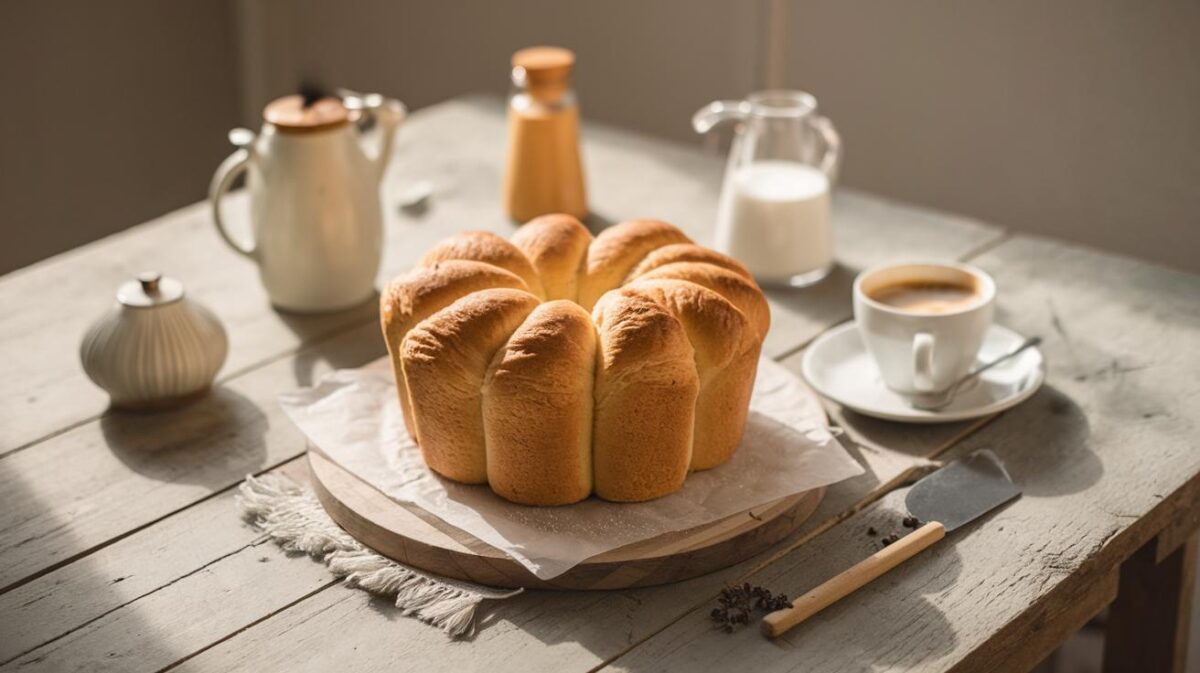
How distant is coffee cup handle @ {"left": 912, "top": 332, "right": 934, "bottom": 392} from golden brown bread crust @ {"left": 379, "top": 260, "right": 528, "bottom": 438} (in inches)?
14.9

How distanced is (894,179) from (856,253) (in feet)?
3.61

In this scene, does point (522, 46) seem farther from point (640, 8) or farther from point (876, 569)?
point (876, 569)

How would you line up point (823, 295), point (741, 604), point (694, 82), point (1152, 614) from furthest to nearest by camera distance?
1. point (694, 82)
2. point (823, 295)
3. point (1152, 614)
4. point (741, 604)

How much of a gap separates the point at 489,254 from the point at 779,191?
0.52m

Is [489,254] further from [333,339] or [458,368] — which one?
[333,339]

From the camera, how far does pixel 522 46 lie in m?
3.22

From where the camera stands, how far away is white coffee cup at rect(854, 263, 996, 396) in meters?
1.22

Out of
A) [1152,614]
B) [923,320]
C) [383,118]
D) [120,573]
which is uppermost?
[383,118]

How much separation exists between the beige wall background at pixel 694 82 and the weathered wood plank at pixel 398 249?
28cm

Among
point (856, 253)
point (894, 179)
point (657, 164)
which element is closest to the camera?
point (856, 253)

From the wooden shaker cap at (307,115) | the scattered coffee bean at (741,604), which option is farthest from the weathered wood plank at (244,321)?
the scattered coffee bean at (741,604)

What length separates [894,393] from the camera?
1.28 meters

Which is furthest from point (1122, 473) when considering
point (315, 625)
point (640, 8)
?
point (640, 8)

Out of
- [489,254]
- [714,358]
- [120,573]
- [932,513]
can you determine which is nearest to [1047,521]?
[932,513]
